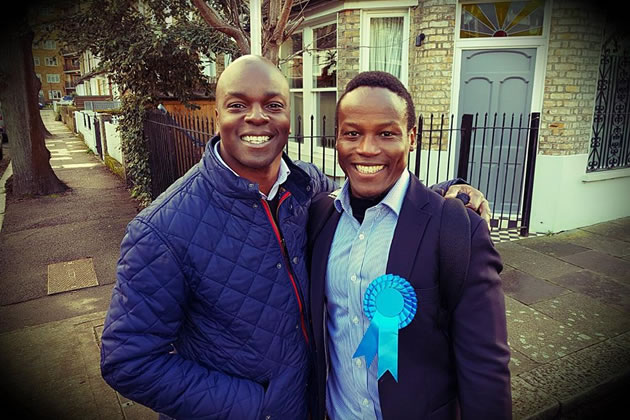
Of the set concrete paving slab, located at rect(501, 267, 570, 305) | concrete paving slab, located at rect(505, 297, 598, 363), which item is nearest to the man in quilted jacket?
concrete paving slab, located at rect(505, 297, 598, 363)

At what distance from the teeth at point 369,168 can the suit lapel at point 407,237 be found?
0.19 m

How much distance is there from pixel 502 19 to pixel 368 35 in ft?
7.14

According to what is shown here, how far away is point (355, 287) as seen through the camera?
1.61m

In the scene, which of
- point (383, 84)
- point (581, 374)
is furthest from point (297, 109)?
point (383, 84)

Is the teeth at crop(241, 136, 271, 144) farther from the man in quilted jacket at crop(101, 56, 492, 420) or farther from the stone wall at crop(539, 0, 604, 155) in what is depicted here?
the stone wall at crop(539, 0, 604, 155)

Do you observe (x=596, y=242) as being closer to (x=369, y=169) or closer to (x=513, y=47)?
(x=513, y=47)

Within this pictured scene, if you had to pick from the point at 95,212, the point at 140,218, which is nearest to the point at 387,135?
the point at 140,218

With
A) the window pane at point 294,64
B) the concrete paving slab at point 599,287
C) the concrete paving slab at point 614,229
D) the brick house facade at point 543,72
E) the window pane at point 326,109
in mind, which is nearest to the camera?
the concrete paving slab at point 599,287

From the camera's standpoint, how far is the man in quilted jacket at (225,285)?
4.78ft

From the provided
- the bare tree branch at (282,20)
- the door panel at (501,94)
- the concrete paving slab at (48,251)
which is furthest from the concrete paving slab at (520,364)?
the concrete paving slab at (48,251)

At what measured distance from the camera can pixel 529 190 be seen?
20.2 feet

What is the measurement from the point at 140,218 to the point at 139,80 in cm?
627

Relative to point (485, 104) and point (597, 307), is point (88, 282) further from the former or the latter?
point (485, 104)

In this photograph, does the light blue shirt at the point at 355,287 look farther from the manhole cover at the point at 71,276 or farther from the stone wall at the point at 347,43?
the stone wall at the point at 347,43
